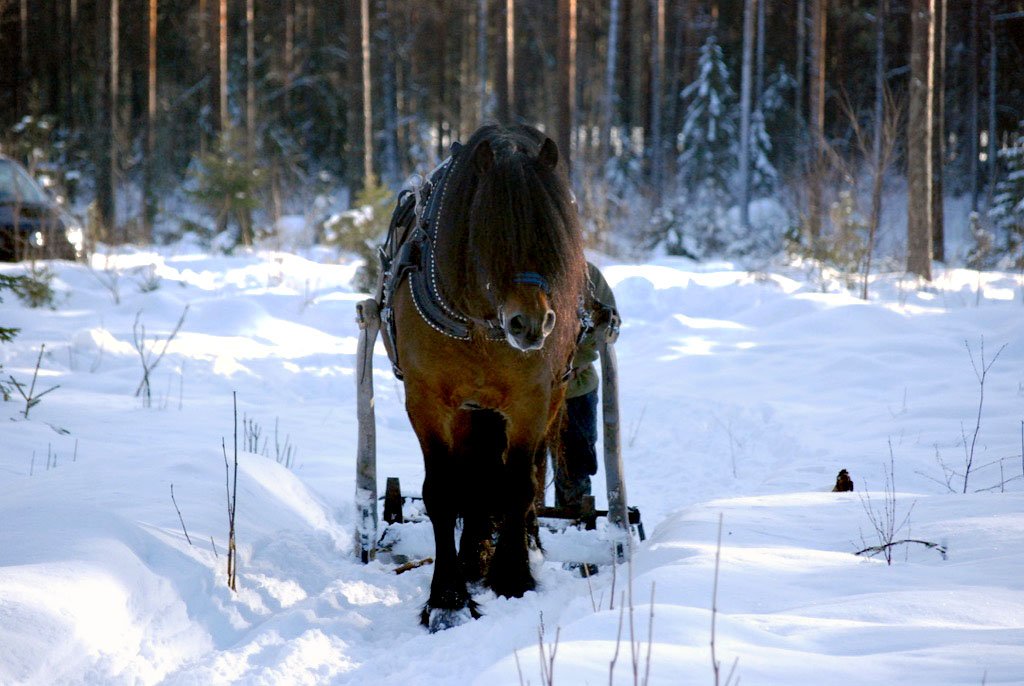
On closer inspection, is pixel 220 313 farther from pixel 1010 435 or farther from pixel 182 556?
pixel 1010 435

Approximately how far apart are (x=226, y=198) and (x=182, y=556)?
14.7 m

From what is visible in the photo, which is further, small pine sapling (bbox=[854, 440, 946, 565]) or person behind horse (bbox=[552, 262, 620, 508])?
person behind horse (bbox=[552, 262, 620, 508])

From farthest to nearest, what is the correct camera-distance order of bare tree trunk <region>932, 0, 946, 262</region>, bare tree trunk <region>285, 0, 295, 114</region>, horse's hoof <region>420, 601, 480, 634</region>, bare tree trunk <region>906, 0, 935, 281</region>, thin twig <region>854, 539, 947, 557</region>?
bare tree trunk <region>285, 0, 295, 114</region>, bare tree trunk <region>932, 0, 946, 262</region>, bare tree trunk <region>906, 0, 935, 281</region>, thin twig <region>854, 539, 947, 557</region>, horse's hoof <region>420, 601, 480, 634</region>

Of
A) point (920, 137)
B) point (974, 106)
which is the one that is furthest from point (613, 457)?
point (974, 106)

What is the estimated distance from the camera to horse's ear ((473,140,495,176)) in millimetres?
3035

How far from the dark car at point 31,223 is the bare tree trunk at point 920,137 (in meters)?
12.2

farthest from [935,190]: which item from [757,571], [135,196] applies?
[135,196]

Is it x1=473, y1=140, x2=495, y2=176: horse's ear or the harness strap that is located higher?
x1=473, y1=140, x2=495, y2=176: horse's ear

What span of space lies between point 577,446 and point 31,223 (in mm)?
9065

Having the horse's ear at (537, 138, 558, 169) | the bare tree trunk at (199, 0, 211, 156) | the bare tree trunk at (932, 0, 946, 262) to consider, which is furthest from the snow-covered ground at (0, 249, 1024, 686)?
the bare tree trunk at (199, 0, 211, 156)

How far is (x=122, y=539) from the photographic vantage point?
3299 millimetres

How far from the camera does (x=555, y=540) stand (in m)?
3.89

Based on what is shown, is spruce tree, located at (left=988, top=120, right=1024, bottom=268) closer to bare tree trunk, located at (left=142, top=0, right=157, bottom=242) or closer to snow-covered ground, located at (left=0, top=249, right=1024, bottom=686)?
snow-covered ground, located at (left=0, top=249, right=1024, bottom=686)

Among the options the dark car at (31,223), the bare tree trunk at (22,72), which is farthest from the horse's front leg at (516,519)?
the bare tree trunk at (22,72)
